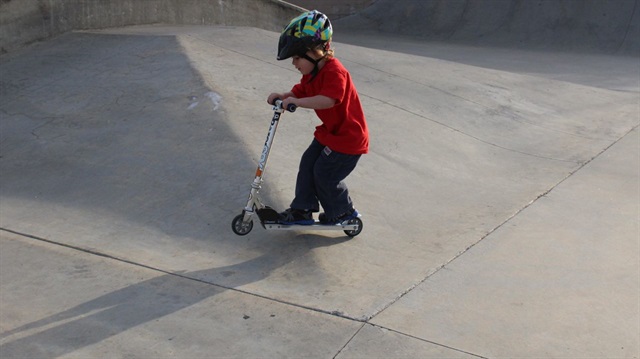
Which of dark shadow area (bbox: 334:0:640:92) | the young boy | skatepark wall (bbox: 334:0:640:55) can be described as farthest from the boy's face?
skatepark wall (bbox: 334:0:640:55)

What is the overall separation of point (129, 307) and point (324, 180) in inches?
53.2

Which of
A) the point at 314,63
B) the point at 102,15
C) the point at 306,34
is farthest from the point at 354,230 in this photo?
the point at 102,15

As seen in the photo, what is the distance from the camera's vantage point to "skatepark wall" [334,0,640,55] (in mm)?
14906

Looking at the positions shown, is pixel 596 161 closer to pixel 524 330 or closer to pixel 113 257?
pixel 524 330

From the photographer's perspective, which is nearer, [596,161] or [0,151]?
[0,151]

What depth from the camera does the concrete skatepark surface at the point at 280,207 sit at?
365 centimetres

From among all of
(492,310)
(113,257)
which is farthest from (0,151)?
(492,310)

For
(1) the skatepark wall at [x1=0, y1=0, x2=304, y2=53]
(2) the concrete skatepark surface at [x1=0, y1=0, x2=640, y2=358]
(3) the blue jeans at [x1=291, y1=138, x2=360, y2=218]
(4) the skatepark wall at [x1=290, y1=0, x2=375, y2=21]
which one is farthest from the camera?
(4) the skatepark wall at [x1=290, y1=0, x2=375, y2=21]

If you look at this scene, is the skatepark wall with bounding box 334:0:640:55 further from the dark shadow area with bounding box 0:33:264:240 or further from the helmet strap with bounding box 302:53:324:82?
the helmet strap with bounding box 302:53:324:82

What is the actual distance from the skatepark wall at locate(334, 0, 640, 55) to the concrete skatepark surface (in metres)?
6.48

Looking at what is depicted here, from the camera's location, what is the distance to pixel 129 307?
3836 millimetres

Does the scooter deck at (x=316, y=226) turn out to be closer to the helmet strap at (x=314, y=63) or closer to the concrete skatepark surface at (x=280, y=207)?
the concrete skatepark surface at (x=280, y=207)

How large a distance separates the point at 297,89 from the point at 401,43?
11233mm

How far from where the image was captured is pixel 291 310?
3.80 meters
